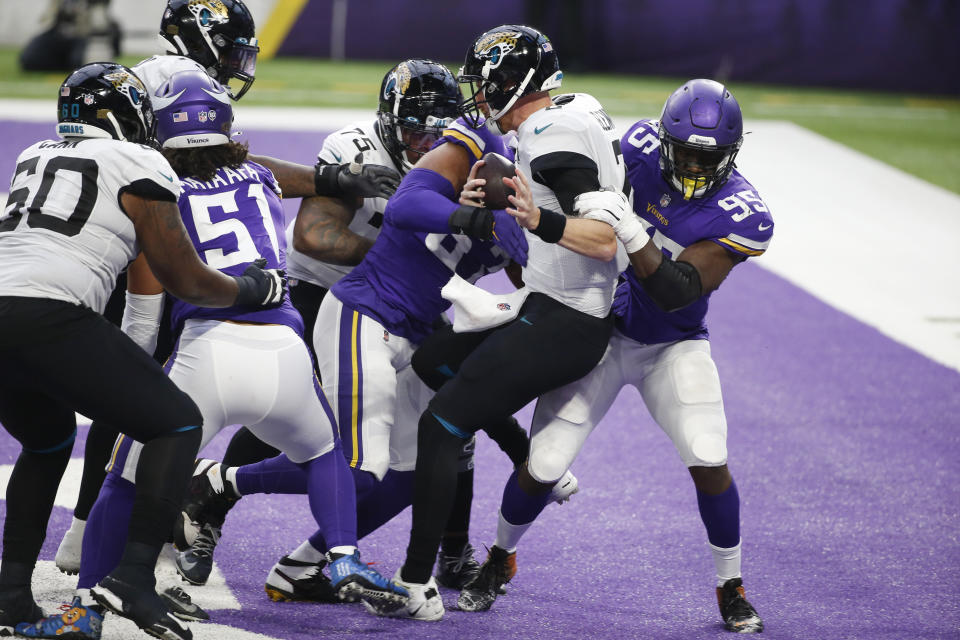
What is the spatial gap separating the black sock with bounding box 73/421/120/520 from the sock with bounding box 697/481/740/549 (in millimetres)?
1940

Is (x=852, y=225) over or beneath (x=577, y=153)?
beneath

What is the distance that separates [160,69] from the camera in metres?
3.84

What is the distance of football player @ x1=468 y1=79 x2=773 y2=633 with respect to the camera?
3.76 meters

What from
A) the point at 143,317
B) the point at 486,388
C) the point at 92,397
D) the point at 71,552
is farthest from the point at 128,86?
the point at 71,552

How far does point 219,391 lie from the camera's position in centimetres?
337

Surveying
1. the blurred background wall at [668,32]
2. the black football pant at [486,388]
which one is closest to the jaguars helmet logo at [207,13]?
the black football pant at [486,388]

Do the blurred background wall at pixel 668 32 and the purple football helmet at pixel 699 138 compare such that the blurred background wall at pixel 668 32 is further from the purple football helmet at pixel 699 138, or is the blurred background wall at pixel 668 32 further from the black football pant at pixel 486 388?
the black football pant at pixel 486 388

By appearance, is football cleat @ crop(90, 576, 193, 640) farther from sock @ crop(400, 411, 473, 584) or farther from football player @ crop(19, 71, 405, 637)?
sock @ crop(400, 411, 473, 584)

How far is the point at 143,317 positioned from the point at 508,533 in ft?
4.46

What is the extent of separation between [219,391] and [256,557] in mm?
1054

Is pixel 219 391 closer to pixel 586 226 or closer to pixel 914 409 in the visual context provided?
pixel 586 226

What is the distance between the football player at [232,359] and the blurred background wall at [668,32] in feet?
50.6

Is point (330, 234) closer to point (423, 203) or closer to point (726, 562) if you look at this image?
point (423, 203)

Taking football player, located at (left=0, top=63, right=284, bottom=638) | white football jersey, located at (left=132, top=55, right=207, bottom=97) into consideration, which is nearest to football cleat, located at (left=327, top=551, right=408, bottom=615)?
football player, located at (left=0, top=63, right=284, bottom=638)
